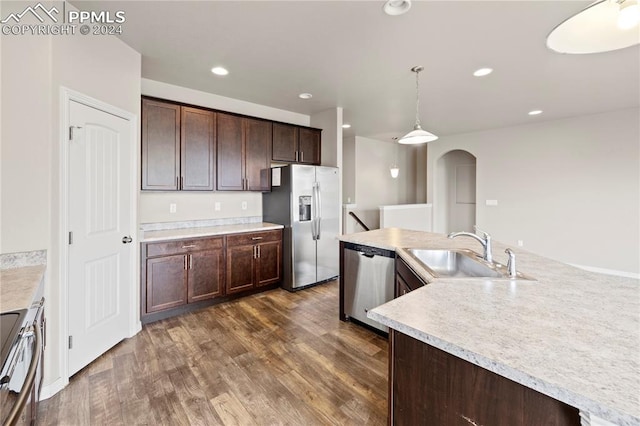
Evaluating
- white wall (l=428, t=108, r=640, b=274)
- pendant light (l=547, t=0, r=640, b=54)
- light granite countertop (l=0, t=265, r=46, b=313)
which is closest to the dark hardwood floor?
light granite countertop (l=0, t=265, r=46, b=313)

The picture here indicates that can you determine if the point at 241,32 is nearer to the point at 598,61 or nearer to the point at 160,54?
the point at 160,54

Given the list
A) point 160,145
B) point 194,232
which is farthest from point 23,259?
point 160,145

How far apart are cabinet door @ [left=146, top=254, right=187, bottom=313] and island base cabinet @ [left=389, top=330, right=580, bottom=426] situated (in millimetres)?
2650

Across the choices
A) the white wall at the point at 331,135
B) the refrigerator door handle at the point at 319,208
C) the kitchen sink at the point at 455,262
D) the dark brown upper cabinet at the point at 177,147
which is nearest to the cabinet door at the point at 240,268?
the dark brown upper cabinet at the point at 177,147

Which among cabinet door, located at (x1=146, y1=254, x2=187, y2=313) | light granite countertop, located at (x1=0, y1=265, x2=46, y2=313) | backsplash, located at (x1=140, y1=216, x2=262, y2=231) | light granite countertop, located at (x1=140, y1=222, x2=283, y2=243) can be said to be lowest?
cabinet door, located at (x1=146, y1=254, x2=187, y2=313)

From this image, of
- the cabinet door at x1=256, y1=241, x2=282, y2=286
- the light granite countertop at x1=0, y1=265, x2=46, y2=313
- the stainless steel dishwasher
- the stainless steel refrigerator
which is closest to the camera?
the light granite countertop at x1=0, y1=265, x2=46, y2=313

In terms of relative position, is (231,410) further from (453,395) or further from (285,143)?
(285,143)

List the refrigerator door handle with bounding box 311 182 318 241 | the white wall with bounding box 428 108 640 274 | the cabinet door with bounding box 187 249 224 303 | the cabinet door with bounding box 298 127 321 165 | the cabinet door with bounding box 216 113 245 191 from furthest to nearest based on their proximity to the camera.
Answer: the white wall with bounding box 428 108 640 274, the cabinet door with bounding box 298 127 321 165, the refrigerator door handle with bounding box 311 182 318 241, the cabinet door with bounding box 216 113 245 191, the cabinet door with bounding box 187 249 224 303

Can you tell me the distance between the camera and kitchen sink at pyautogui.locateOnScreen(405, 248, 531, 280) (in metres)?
1.83

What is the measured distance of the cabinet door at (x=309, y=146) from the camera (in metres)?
4.43

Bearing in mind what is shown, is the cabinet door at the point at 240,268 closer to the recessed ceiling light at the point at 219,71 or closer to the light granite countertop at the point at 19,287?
the light granite countertop at the point at 19,287

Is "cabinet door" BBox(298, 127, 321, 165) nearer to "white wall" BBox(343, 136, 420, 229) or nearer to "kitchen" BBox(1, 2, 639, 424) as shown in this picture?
"kitchen" BBox(1, 2, 639, 424)

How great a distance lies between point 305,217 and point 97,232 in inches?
92.5

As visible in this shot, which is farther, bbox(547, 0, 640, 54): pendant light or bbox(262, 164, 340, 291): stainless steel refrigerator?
bbox(262, 164, 340, 291): stainless steel refrigerator
